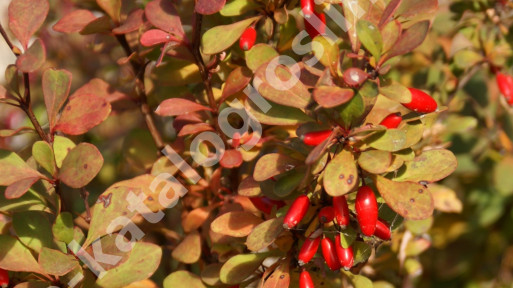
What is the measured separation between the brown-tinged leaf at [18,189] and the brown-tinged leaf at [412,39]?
0.55 m

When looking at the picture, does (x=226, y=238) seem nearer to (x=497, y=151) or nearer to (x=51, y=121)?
(x=51, y=121)

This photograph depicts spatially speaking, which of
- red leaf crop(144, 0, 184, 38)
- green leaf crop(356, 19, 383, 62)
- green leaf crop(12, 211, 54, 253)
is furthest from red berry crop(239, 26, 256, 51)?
green leaf crop(12, 211, 54, 253)

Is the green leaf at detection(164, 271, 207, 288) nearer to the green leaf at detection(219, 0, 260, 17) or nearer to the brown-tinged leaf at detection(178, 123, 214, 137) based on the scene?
the brown-tinged leaf at detection(178, 123, 214, 137)

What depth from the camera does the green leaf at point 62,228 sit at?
3.51ft

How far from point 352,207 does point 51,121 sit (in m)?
0.50

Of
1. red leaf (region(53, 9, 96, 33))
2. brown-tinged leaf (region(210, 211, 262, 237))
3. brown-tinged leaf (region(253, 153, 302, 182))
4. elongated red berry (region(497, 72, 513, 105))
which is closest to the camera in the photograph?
brown-tinged leaf (region(253, 153, 302, 182))

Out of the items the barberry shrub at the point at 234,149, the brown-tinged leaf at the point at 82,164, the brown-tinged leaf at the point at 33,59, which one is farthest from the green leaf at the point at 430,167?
the brown-tinged leaf at the point at 33,59

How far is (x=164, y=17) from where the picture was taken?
1111 millimetres

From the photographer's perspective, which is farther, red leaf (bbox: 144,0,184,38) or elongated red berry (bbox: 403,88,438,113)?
red leaf (bbox: 144,0,184,38)

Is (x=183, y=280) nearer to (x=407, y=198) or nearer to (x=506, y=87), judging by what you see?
(x=407, y=198)

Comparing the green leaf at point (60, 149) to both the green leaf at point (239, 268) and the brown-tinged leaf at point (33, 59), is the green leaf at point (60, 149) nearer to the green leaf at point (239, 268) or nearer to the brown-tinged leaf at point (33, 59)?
the brown-tinged leaf at point (33, 59)

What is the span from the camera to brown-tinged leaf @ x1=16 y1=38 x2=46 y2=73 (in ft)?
3.27

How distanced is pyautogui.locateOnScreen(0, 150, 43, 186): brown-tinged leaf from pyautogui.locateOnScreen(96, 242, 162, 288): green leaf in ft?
0.61

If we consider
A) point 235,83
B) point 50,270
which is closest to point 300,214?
point 235,83
